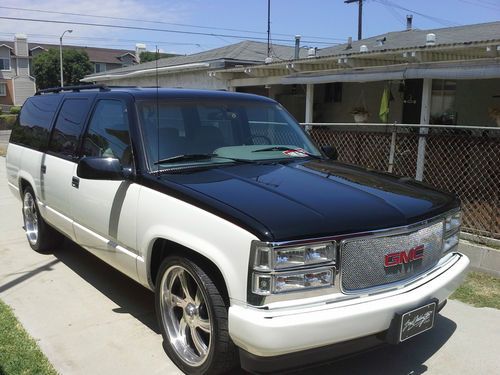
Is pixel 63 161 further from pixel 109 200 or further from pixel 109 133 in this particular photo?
pixel 109 200

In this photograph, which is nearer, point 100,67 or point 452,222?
point 452,222

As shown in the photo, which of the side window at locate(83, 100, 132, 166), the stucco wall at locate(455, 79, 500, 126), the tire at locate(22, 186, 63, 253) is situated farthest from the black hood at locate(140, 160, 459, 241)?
the stucco wall at locate(455, 79, 500, 126)

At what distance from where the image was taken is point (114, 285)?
5.02 m

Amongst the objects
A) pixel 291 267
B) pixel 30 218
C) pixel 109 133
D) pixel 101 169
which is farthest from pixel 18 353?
pixel 30 218

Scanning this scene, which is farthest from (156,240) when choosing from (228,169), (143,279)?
(228,169)

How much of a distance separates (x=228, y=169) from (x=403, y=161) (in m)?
4.84

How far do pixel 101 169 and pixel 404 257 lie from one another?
2178mm

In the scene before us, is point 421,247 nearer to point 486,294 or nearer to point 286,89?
point 486,294

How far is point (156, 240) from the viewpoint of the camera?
3.45m

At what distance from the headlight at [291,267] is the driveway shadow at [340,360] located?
0.49 m

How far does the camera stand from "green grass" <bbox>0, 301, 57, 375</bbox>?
11.0 feet

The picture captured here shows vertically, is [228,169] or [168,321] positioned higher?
[228,169]

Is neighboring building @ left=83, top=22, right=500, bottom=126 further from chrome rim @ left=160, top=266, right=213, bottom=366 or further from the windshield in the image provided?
chrome rim @ left=160, top=266, right=213, bottom=366

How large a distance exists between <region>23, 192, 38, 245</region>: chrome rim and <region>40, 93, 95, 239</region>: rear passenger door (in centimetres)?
79
